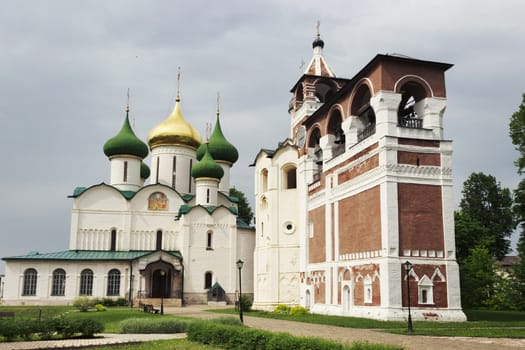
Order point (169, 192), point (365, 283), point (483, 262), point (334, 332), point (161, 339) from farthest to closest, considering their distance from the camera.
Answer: point (169, 192) < point (483, 262) < point (365, 283) < point (334, 332) < point (161, 339)

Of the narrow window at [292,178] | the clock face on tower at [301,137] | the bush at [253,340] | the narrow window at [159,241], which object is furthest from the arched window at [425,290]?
the narrow window at [159,241]

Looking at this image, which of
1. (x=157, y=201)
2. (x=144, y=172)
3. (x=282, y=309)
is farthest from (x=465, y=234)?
(x=144, y=172)

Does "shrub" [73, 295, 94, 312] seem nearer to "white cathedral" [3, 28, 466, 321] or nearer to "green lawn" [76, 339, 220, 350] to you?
"white cathedral" [3, 28, 466, 321]

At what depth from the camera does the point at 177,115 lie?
45.1m

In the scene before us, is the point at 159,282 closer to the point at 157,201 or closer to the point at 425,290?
the point at 157,201

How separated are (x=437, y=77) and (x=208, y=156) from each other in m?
20.8

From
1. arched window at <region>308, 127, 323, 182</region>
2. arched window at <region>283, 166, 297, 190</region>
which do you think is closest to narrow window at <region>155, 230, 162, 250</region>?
arched window at <region>283, 166, 297, 190</region>

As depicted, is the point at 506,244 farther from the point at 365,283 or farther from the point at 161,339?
the point at 161,339

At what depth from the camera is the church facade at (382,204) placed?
21.7 m

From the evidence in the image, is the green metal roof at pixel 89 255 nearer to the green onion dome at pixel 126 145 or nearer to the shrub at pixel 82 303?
the shrub at pixel 82 303

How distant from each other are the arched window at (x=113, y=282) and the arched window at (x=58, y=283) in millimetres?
2969

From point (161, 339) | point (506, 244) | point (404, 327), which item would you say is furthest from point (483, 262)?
point (161, 339)

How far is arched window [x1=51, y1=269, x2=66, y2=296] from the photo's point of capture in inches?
1396

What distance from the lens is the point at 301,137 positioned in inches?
1357
